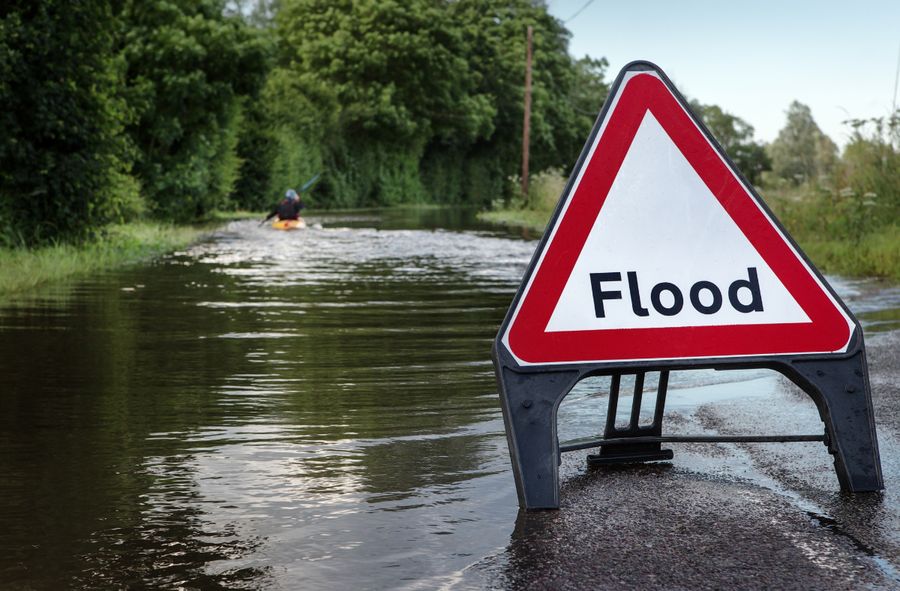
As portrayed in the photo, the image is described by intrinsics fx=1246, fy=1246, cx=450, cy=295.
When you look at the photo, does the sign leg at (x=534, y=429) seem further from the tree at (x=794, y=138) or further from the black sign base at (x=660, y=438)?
the tree at (x=794, y=138)

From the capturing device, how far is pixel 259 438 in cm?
540

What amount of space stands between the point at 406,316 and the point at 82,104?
841 centimetres

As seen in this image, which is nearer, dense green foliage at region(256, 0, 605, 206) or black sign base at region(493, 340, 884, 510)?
black sign base at region(493, 340, 884, 510)

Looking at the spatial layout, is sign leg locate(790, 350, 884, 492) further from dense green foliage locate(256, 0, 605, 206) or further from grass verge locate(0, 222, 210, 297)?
dense green foliage locate(256, 0, 605, 206)

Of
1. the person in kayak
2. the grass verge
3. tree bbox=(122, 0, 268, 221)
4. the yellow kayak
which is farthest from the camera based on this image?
tree bbox=(122, 0, 268, 221)

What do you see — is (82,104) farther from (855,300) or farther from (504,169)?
(504,169)

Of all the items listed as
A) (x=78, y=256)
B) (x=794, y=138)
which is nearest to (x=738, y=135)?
(x=794, y=138)

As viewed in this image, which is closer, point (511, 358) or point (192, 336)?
point (511, 358)

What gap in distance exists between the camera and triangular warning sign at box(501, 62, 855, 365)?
4.35m

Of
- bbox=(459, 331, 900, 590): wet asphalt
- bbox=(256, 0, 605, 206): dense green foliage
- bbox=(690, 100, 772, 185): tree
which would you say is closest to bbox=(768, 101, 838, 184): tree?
bbox=(690, 100, 772, 185): tree

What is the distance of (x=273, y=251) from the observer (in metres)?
21.7

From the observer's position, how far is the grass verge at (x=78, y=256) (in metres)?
13.4

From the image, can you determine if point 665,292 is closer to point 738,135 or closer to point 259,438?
point 259,438

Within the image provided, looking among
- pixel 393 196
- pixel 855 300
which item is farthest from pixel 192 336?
pixel 393 196
